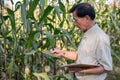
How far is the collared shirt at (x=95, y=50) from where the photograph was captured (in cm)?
240

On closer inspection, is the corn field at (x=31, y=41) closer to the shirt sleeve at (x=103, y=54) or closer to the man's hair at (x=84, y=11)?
the man's hair at (x=84, y=11)

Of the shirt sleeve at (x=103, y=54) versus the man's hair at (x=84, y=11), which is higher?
the man's hair at (x=84, y=11)

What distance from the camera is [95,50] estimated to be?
2.44 meters

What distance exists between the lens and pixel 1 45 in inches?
113

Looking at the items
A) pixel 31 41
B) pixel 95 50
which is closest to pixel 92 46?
pixel 95 50

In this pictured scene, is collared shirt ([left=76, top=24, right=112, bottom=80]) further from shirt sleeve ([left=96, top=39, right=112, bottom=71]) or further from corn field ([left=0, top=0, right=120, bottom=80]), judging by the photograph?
corn field ([left=0, top=0, right=120, bottom=80])

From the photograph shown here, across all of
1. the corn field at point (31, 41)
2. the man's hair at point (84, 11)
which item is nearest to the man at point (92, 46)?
the man's hair at point (84, 11)

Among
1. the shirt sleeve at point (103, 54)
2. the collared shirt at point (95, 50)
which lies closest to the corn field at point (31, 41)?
the collared shirt at point (95, 50)

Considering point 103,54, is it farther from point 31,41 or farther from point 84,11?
point 31,41

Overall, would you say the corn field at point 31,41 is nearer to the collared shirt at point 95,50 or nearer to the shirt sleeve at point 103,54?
the collared shirt at point 95,50

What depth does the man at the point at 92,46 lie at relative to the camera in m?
2.40

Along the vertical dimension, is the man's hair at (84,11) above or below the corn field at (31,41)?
above

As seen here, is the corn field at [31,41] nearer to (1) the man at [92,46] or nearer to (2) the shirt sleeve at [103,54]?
(1) the man at [92,46]

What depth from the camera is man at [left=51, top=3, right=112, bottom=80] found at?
7.88 feet
